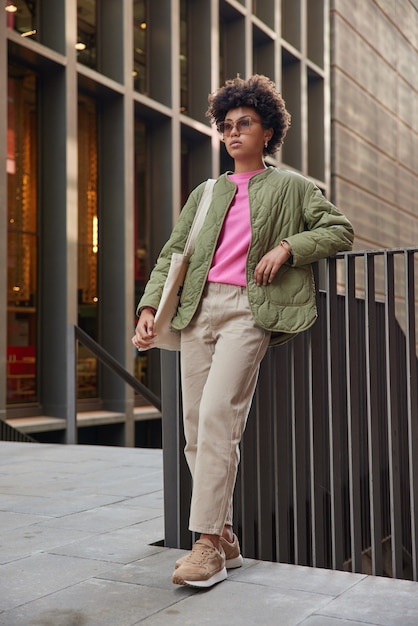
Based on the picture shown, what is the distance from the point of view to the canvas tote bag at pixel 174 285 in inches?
137

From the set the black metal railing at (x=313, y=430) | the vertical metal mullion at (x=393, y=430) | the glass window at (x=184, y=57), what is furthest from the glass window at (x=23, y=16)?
the vertical metal mullion at (x=393, y=430)

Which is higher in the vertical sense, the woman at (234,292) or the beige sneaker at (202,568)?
the woman at (234,292)

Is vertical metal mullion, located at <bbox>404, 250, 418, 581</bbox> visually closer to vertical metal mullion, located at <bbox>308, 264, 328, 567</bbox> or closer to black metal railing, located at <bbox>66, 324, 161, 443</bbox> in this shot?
vertical metal mullion, located at <bbox>308, 264, 328, 567</bbox>

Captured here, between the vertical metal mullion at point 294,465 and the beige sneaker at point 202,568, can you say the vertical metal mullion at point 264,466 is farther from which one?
the beige sneaker at point 202,568

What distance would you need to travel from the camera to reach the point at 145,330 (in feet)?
11.6

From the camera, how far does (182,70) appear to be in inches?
678

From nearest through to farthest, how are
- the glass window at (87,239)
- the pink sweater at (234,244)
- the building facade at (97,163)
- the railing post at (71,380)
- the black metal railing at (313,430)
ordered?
the pink sweater at (234,244), the black metal railing at (313,430), the railing post at (71,380), the building facade at (97,163), the glass window at (87,239)

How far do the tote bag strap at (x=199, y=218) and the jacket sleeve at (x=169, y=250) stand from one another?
4cm

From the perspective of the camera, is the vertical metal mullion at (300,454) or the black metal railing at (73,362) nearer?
the vertical metal mullion at (300,454)

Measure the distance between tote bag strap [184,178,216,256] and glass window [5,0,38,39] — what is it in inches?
397

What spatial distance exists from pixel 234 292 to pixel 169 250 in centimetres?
42

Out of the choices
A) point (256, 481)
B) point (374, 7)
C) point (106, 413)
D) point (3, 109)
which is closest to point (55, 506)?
point (256, 481)

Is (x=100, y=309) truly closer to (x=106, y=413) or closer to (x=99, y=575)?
(x=106, y=413)

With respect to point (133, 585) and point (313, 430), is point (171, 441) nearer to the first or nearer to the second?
point (313, 430)
